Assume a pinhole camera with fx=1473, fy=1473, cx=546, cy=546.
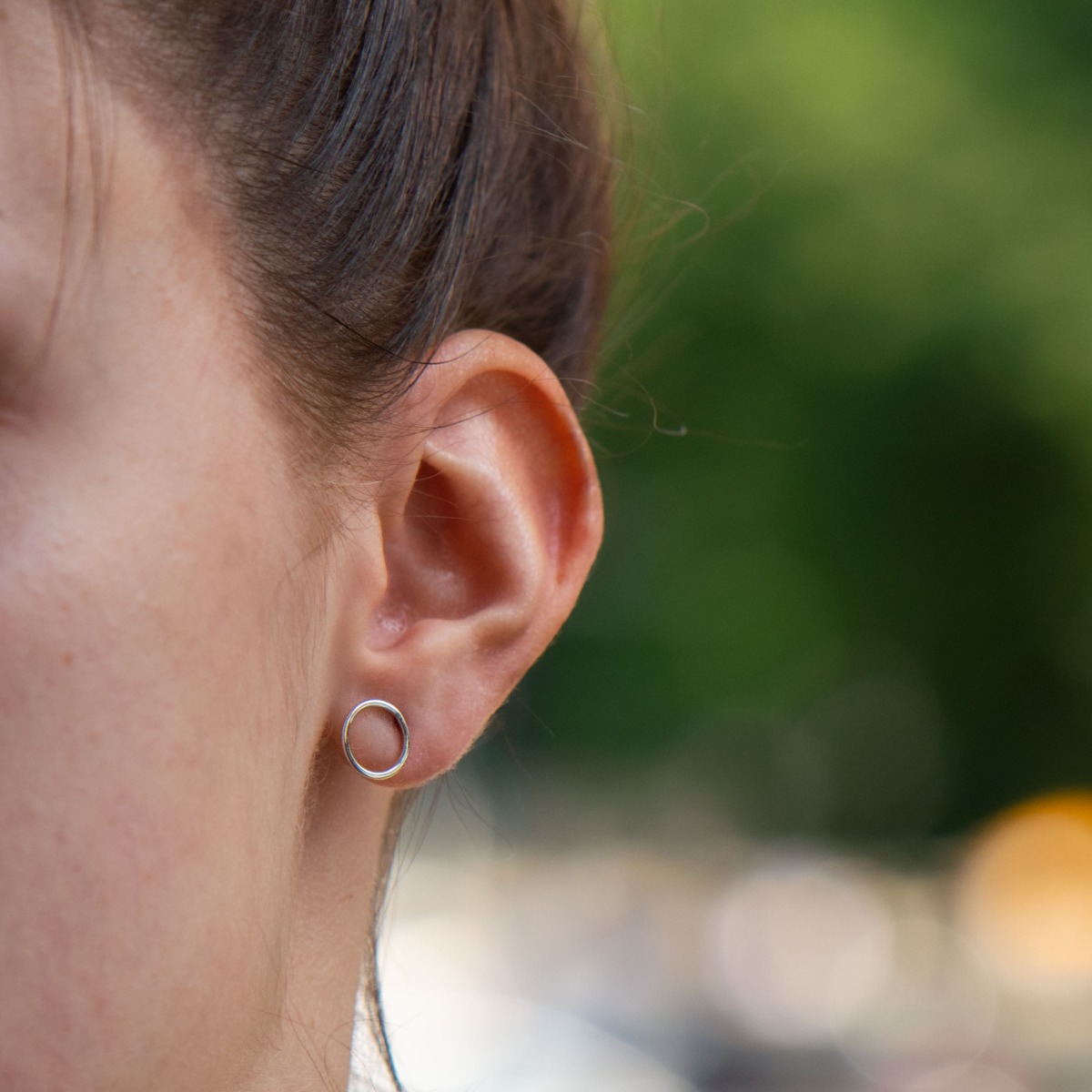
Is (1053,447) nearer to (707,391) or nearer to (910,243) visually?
(910,243)

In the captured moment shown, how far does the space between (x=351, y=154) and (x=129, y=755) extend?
645mm

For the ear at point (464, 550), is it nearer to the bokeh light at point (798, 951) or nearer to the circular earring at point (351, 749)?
the circular earring at point (351, 749)

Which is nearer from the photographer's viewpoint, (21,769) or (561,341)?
(21,769)

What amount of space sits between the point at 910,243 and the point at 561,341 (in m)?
6.74

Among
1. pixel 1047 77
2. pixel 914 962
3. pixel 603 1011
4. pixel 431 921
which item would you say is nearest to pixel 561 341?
pixel 1047 77

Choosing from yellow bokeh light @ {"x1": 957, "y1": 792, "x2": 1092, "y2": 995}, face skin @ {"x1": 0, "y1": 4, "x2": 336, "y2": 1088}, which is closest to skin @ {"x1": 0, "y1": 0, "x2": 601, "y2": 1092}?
face skin @ {"x1": 0, "y1": 4, "x2": 336, "y2": 1088}

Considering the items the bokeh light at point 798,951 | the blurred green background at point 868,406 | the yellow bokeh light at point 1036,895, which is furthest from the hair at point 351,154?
the yellow bokeh light at point 1036,895

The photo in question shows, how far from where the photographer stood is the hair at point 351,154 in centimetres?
136

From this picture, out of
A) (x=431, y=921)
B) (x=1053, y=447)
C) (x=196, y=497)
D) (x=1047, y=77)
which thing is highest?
(x=196, y=497)

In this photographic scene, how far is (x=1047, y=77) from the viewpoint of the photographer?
27.2 ft

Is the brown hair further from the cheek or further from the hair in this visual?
the cheek

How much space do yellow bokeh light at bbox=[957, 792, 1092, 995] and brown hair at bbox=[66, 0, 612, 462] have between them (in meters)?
9.75

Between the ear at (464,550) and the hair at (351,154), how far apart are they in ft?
0.23

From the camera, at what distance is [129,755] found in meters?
1.21
